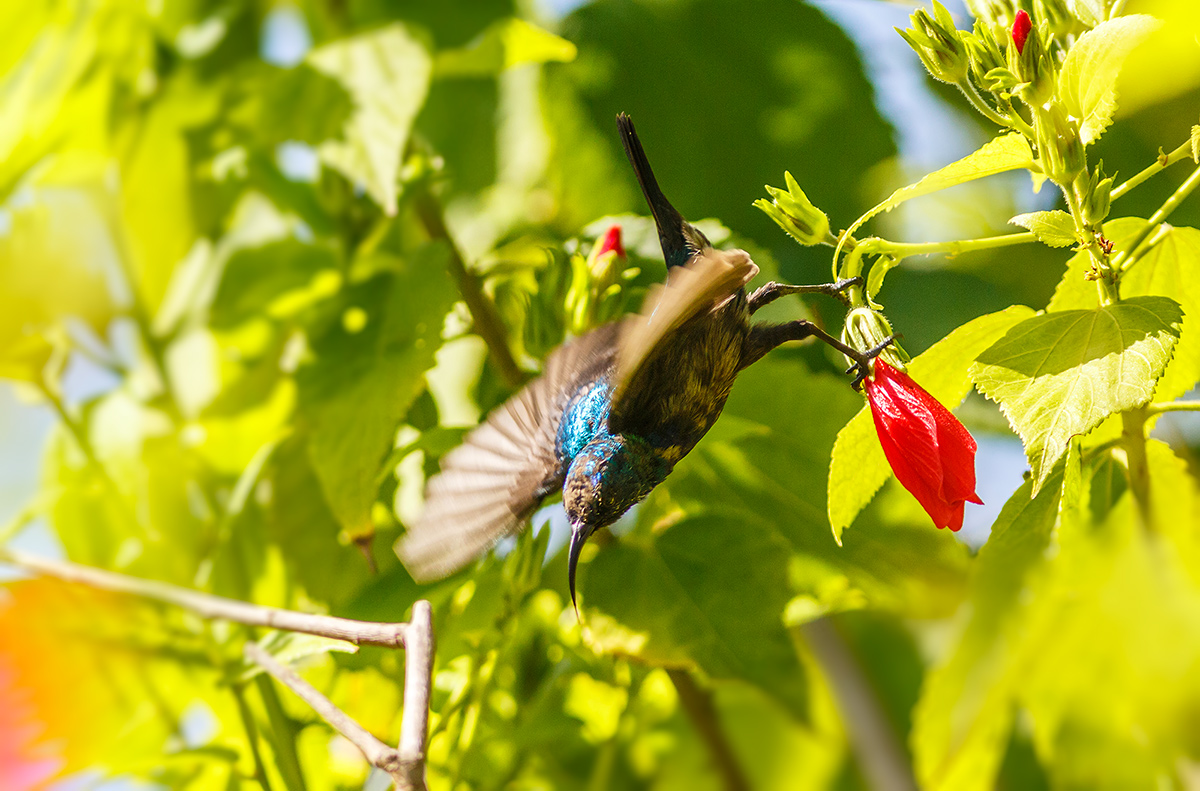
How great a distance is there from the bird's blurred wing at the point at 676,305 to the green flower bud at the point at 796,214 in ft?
0.11

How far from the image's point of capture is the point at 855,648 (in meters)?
0.70

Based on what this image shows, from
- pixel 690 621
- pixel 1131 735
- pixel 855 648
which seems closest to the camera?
pixel 1131 735

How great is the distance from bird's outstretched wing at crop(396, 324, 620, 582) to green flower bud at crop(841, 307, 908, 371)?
0.08m

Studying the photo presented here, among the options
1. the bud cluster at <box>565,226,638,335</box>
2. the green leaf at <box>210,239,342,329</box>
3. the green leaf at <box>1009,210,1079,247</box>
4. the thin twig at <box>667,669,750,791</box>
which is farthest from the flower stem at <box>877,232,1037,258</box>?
the green leaf at <box>210,239,342,329</box>

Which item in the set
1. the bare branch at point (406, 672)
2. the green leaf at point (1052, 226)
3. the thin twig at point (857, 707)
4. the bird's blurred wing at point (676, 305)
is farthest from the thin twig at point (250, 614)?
the thin twig at point (857, 707)

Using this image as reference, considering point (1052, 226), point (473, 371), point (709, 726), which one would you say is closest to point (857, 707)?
point (709, 726)

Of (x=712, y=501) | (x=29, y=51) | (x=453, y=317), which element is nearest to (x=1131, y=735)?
(x=712, y=501)

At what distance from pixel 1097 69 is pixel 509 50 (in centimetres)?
34

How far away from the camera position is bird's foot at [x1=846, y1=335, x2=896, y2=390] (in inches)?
12.5

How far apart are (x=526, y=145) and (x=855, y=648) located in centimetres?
42

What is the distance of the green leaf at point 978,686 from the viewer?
19cm

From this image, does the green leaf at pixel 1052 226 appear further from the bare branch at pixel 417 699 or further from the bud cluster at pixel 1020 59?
the bare branch at pixel 417 699

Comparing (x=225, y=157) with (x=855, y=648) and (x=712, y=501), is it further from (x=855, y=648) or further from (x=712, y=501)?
(x=855, y=648)

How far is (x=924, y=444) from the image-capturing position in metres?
0.30
